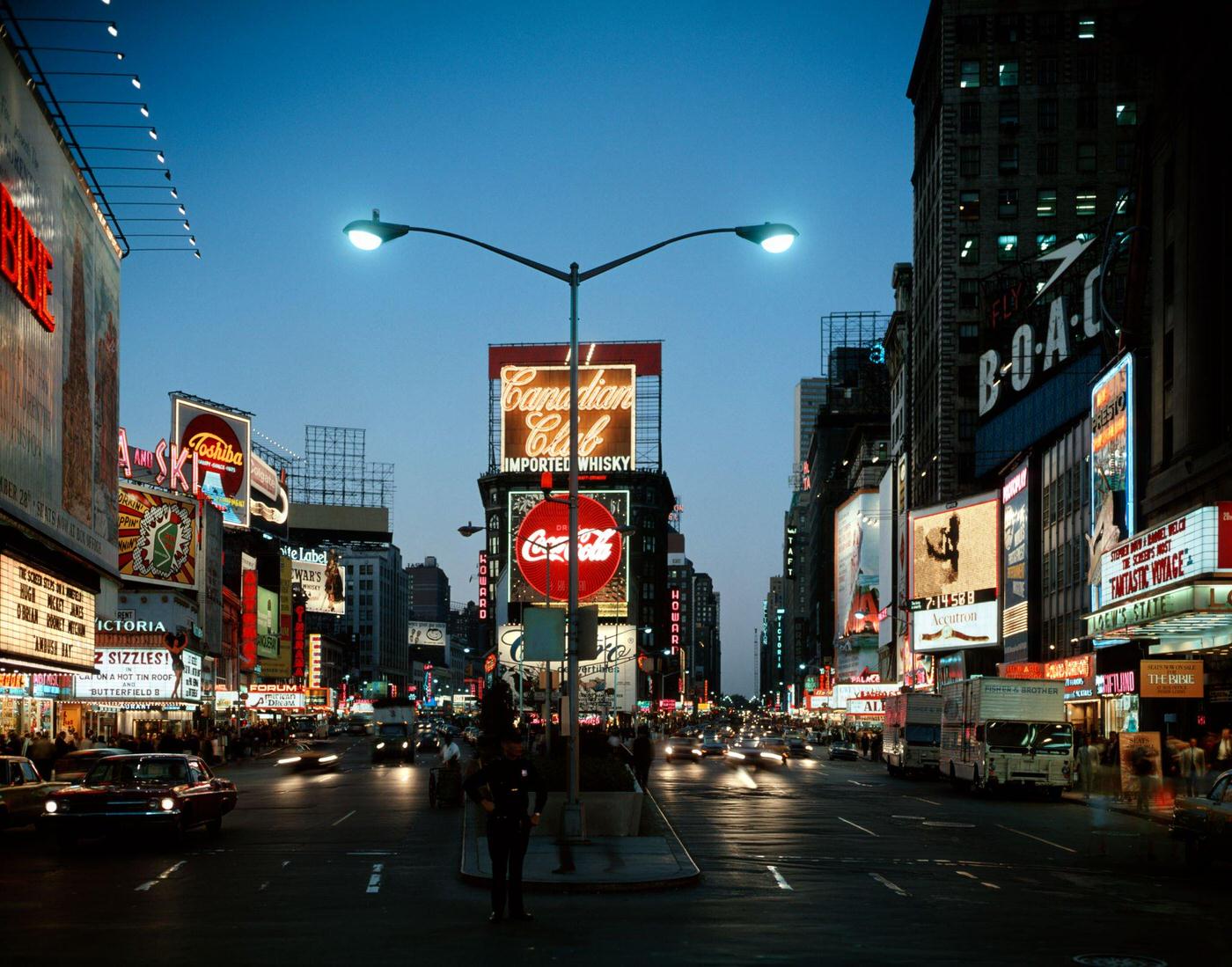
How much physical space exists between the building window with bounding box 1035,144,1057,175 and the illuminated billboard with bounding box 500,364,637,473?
1533 inches

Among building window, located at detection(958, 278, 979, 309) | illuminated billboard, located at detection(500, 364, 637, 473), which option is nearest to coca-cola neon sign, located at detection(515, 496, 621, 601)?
building window, located at detection(958, 278, 979, 309)

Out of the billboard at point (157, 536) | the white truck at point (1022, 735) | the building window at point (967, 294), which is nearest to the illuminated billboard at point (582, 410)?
the building window at point (967, 294)

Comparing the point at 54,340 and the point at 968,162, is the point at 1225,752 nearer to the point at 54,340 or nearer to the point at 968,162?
the point at 54,340

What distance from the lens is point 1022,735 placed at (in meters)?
47.6

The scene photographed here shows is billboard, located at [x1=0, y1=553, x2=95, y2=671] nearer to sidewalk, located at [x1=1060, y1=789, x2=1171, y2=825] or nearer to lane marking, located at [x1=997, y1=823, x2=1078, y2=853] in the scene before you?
lane marking, located at [x1=997, y1=823, x2=1078, y2=853]

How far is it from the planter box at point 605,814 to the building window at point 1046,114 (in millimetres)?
88374

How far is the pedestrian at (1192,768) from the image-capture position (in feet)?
119

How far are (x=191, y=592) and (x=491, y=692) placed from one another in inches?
2224

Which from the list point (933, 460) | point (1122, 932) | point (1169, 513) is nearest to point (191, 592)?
point (933, 460)

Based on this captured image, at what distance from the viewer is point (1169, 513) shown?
48188 mm

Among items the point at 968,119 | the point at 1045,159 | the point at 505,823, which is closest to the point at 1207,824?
the point at 505,823

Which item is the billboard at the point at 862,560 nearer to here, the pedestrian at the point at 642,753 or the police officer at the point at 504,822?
the pedestrian at the point at 642,753

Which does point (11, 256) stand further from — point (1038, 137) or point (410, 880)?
point (1038, 137)

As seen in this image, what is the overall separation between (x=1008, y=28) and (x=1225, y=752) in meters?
76.0
